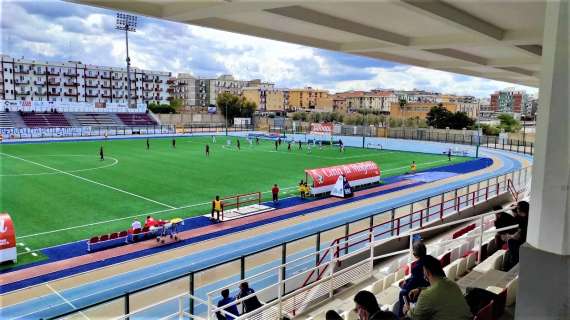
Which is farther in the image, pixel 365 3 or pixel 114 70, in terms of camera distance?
pixel 114 70

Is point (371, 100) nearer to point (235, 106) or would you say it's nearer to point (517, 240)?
point (235, 106)

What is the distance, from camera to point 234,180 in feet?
100

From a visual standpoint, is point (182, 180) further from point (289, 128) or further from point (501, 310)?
point (289, 128)

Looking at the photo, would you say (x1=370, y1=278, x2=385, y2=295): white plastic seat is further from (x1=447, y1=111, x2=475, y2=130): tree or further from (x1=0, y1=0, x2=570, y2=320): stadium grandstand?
(x1=447, y1=111, x2=475, y2=130): tree

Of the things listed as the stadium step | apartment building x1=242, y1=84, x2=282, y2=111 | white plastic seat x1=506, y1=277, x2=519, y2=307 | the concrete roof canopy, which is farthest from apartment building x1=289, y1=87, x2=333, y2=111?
white plastic seat x1=506, y1=277, x2=519, y2=307

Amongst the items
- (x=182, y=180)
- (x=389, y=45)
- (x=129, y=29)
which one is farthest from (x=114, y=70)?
(x=389, y=45)

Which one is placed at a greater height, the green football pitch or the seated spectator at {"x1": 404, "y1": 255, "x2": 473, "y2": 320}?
the seated spectator at {"x1": 404, "y1": 255, "x2": 473, "y2": 320}

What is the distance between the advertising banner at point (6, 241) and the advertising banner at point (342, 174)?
1453 cm

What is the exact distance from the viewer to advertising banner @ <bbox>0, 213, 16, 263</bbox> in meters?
14.2

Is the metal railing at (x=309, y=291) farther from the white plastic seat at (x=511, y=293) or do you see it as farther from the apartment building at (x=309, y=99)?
the apartment building at (x=309, y=99)

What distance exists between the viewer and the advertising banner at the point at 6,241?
1416cm

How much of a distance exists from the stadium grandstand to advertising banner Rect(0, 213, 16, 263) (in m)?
0.04

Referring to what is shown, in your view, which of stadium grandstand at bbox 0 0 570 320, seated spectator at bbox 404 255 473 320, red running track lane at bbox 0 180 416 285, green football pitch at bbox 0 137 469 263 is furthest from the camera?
green football pitch at bbox 0 137 469 263

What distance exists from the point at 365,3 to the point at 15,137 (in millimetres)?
62811
